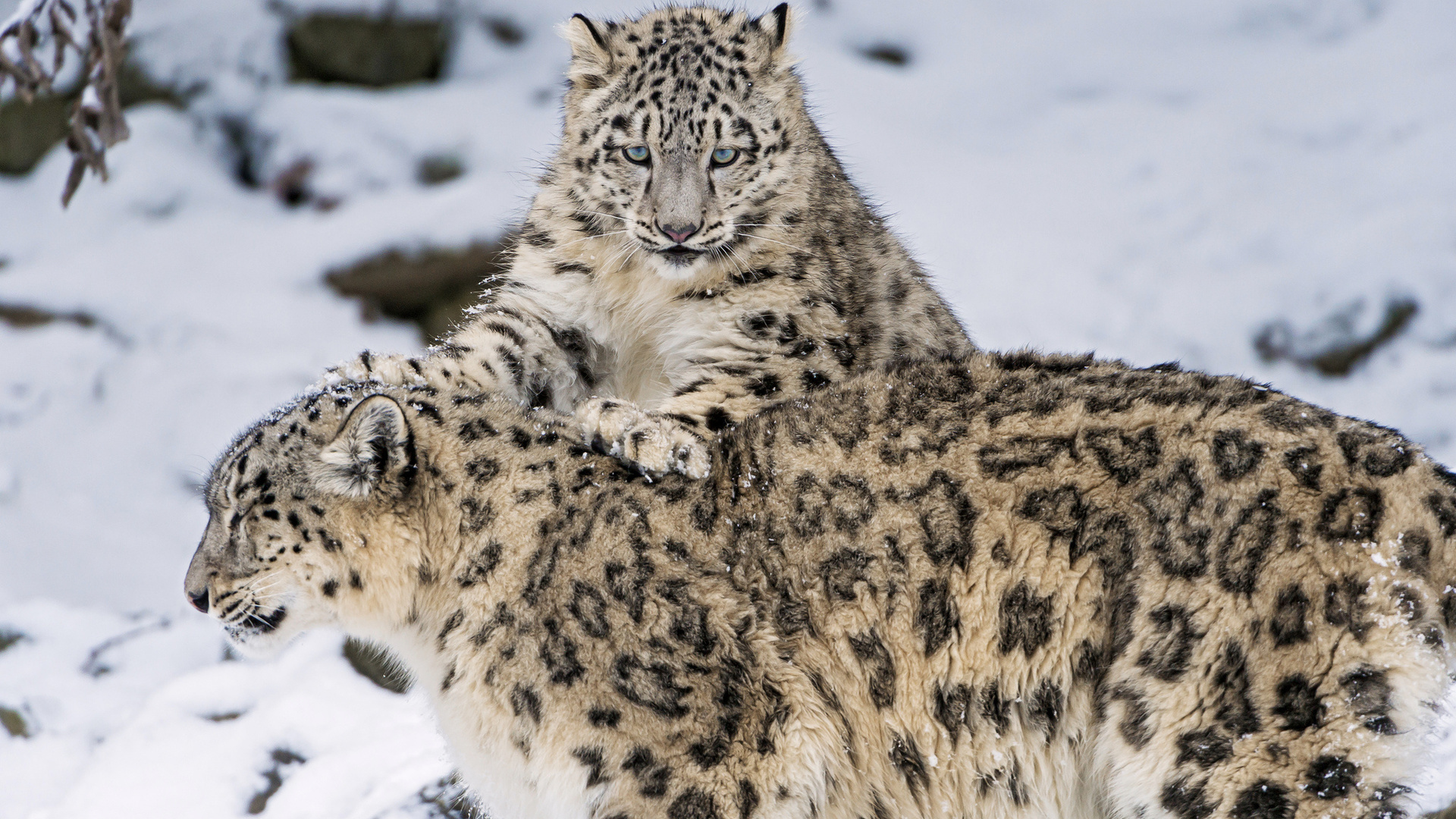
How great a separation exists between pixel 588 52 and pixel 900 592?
3140mm

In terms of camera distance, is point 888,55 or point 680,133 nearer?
point 680,133

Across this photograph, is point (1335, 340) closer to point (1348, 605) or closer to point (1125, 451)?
point (1125, 451)

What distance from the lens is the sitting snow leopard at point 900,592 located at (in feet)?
12.2

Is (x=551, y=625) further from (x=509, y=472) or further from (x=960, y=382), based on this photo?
(x=960, y=382)

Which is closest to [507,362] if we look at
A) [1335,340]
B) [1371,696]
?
[1371,696]

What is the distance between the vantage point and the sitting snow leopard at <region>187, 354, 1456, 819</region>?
3727 mm

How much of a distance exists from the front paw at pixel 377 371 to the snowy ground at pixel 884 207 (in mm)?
3062

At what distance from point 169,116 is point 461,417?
888 centimetres

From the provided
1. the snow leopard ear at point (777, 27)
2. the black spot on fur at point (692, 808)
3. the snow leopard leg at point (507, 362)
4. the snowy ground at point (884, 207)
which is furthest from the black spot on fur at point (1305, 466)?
the snowy ground at point (884, 207)

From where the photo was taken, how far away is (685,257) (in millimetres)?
5949

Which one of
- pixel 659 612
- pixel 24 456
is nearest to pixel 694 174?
pixel 659 612

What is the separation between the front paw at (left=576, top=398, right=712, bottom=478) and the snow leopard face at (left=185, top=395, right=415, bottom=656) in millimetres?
651

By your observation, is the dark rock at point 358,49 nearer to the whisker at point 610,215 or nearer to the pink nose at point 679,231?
the whisker at point 610,215

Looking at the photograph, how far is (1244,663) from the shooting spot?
3732 millimetres
